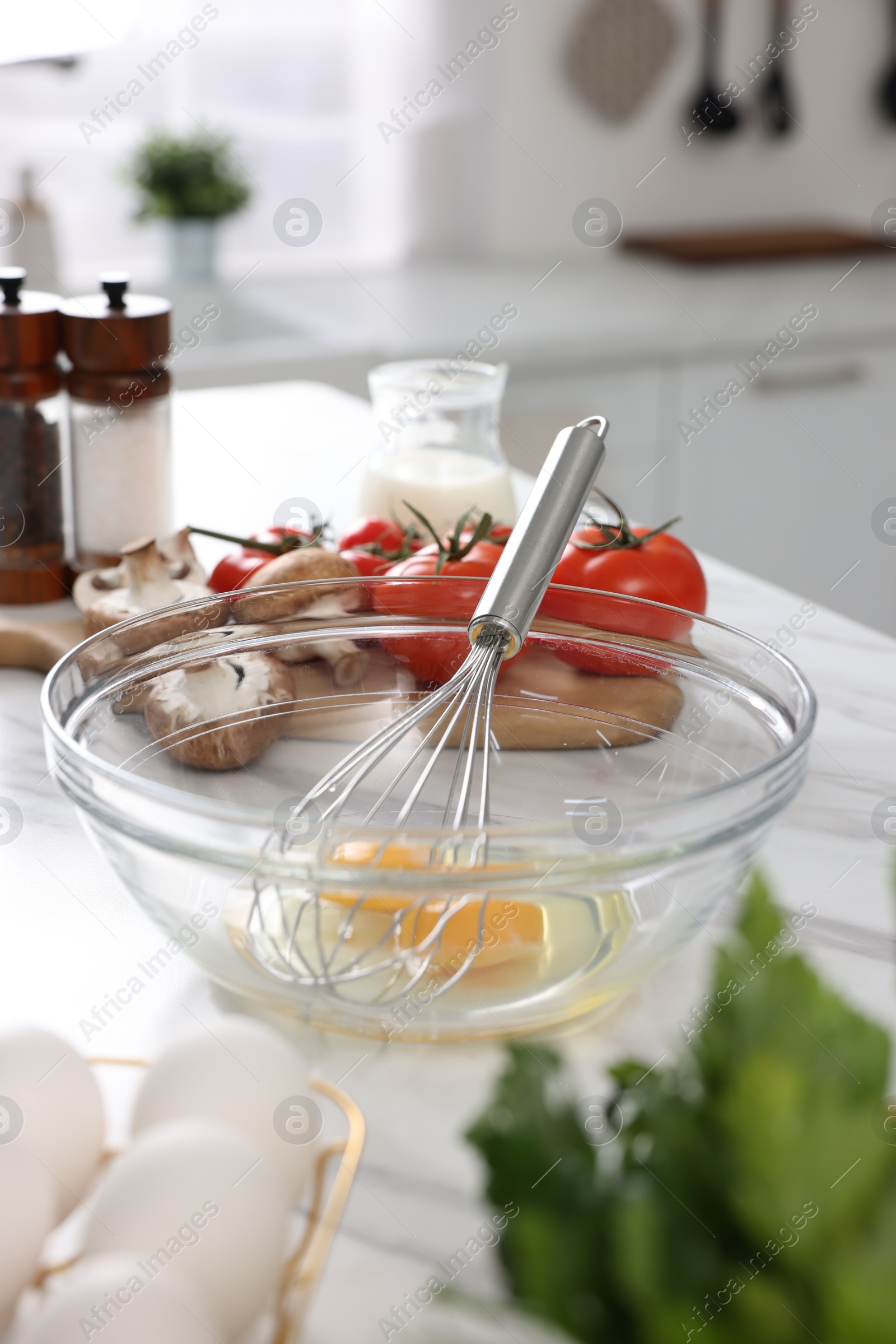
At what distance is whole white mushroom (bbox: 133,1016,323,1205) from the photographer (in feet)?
1.10

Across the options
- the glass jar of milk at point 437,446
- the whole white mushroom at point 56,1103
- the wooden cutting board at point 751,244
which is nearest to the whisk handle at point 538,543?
the whole white mushroom at point 56,1103

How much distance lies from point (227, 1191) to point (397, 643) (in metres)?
0.34

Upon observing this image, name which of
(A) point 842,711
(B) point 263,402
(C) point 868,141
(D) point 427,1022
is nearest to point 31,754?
(D) point 427,1022

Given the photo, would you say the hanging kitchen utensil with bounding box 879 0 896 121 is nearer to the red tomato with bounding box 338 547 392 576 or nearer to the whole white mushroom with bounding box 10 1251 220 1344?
the red tomato with bounding box 338 547 392 576

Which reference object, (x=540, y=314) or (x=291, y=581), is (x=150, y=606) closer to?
(x=291, y=581)

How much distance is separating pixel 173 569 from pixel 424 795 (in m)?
0.27

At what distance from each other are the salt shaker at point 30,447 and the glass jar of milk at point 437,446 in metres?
0.21

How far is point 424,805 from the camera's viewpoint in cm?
57

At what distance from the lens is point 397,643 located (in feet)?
2.01

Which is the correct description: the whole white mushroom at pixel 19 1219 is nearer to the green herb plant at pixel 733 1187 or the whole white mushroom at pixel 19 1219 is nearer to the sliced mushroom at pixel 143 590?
the green herb plant at pixel 733 1187

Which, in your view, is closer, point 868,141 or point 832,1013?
point 832,1013

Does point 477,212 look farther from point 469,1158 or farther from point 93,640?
point 469,1158

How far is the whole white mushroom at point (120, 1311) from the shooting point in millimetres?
267

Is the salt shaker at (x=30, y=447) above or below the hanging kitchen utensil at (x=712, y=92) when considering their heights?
below
